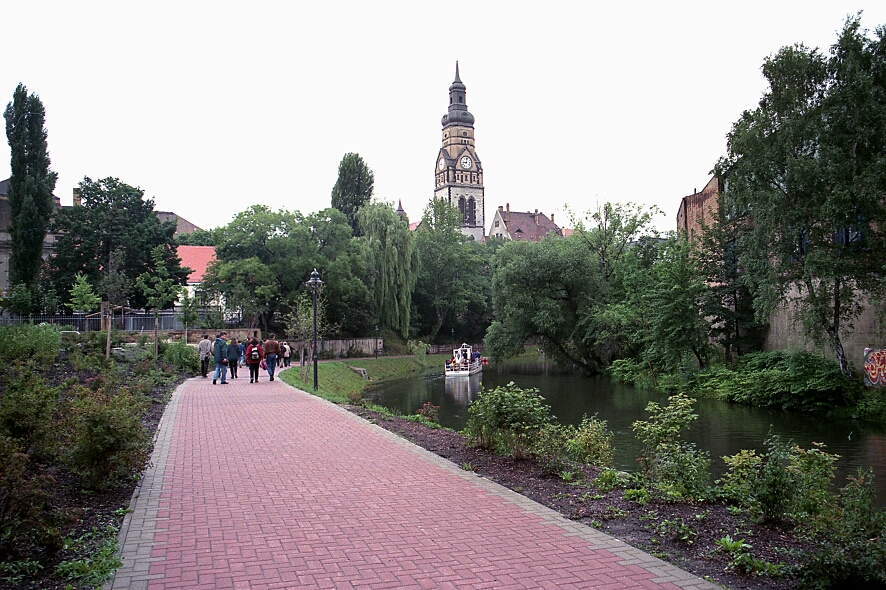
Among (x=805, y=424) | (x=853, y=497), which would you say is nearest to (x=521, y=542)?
(x=853, y=497)

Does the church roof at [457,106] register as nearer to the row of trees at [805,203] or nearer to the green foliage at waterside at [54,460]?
the row of trees at [805,203]

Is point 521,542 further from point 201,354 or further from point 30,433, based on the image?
point 201,354

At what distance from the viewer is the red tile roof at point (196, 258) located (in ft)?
217

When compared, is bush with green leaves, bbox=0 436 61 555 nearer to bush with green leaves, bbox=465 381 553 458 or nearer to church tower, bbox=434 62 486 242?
bush with green leaves, bbox=465 381 553 458

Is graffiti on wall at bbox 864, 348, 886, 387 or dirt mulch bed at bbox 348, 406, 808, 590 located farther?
graffiti on wall at bbox 864, 348, 886, 387

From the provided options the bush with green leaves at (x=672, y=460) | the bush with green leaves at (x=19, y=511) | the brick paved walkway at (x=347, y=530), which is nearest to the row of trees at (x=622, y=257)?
the bush with green leaves at (x=672, y=460)

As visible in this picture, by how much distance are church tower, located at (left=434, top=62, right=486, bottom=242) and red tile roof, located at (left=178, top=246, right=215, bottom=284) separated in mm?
54549

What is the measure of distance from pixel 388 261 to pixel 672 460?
46587mm

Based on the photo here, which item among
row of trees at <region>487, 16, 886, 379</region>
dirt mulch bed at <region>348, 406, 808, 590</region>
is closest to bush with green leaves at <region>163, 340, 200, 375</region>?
dirt mulch bed at <region>348, 406, 808, 590</region>

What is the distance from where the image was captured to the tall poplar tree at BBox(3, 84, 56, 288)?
4453cm

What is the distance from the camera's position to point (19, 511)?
208 inches

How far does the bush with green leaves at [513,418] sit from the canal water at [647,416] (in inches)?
162

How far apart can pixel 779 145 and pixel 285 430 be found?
20261 millimetres

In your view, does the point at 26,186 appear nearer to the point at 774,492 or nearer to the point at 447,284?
the point at 447,284
